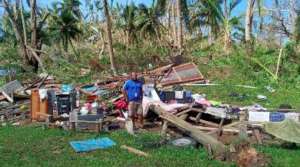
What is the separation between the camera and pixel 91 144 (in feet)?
44.3

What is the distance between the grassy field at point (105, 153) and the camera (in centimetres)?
1159

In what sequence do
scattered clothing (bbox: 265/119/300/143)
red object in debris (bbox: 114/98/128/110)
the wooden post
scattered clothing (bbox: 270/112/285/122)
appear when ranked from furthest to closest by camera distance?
red object in debris (bbox: 114/98/128/110)
scattered clothing (bbox: 270/112/285/122)
the wooden post
scattered clothing (bbox: 265/119/300/143)

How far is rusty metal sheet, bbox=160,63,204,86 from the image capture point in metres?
26.1

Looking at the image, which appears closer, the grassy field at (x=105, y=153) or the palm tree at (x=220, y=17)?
the grassy field at (x=105, y=153)

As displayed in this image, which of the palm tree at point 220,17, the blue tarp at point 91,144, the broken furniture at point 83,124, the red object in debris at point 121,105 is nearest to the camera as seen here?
the blue tarp at point 91,144

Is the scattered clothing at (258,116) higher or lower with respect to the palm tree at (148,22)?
lower

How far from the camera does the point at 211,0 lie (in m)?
34.4

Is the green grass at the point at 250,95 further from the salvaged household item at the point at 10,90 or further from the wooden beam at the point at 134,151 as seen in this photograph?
the wooden beam at the point at 134,151

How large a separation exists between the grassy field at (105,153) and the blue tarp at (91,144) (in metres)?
0.16

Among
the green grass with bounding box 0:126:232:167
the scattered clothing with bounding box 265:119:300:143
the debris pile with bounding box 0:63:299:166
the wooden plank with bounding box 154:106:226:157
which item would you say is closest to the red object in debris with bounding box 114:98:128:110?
the debris pile with bounding box 0:63:299:166

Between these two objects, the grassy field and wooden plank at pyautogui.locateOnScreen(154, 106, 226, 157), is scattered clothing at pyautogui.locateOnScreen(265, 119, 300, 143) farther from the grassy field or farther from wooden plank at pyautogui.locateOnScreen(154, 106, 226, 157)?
wooden plank at pyautogui.locateOnScreen(154, 106, 226, 157)

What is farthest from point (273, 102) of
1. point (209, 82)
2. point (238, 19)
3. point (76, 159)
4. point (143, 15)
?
point (143, 15)

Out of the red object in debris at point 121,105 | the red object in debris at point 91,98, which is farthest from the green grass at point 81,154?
the red object in debris at point 91,98

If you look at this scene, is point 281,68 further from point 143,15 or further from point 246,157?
point 143,15
